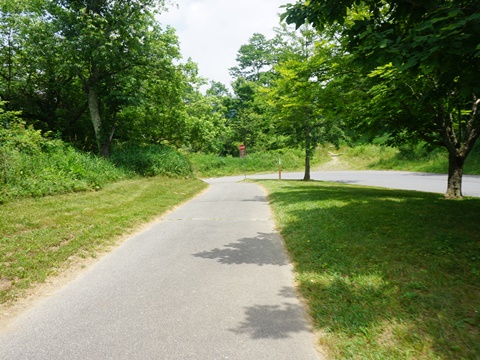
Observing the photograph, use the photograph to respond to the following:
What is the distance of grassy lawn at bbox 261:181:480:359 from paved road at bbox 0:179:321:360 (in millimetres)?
368

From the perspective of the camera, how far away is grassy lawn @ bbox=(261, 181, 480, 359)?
108 inches

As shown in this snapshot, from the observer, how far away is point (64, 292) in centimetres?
414

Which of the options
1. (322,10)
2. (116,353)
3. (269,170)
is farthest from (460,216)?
(269,170)

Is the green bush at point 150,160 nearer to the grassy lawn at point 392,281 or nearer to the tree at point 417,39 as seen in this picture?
the grassy lawn at point 392,281

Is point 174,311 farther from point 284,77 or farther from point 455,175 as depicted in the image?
point 455,175

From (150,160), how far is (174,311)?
55.3 ft

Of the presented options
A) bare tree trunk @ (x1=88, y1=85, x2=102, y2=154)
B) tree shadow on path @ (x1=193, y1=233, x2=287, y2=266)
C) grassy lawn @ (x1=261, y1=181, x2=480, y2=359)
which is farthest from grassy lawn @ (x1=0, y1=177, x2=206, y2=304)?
bare tree trunk @ (x1=88, y1=85, x2=102, y2=154)

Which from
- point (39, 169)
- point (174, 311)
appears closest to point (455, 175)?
point (174, 311)

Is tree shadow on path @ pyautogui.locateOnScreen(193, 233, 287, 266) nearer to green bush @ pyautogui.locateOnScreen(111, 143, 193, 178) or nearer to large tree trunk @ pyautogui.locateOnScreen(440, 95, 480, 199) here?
large tree trunk @ pyautogui.locateOnScreen(440, 95, 480, 199)

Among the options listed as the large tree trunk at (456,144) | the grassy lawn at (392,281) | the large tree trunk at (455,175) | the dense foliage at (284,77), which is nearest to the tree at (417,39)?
the dense foliage at (284,77)

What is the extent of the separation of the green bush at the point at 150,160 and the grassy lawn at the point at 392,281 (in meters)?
13.6

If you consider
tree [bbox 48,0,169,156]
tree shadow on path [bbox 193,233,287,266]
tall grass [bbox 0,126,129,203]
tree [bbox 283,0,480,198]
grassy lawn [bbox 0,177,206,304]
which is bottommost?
tree shadow on path [bbox 193,233,287,266]

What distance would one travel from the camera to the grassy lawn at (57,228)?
15.1 ft

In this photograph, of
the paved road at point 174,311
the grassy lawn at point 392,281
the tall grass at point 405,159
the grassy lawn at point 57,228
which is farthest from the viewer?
the tall grass at point 405,159
